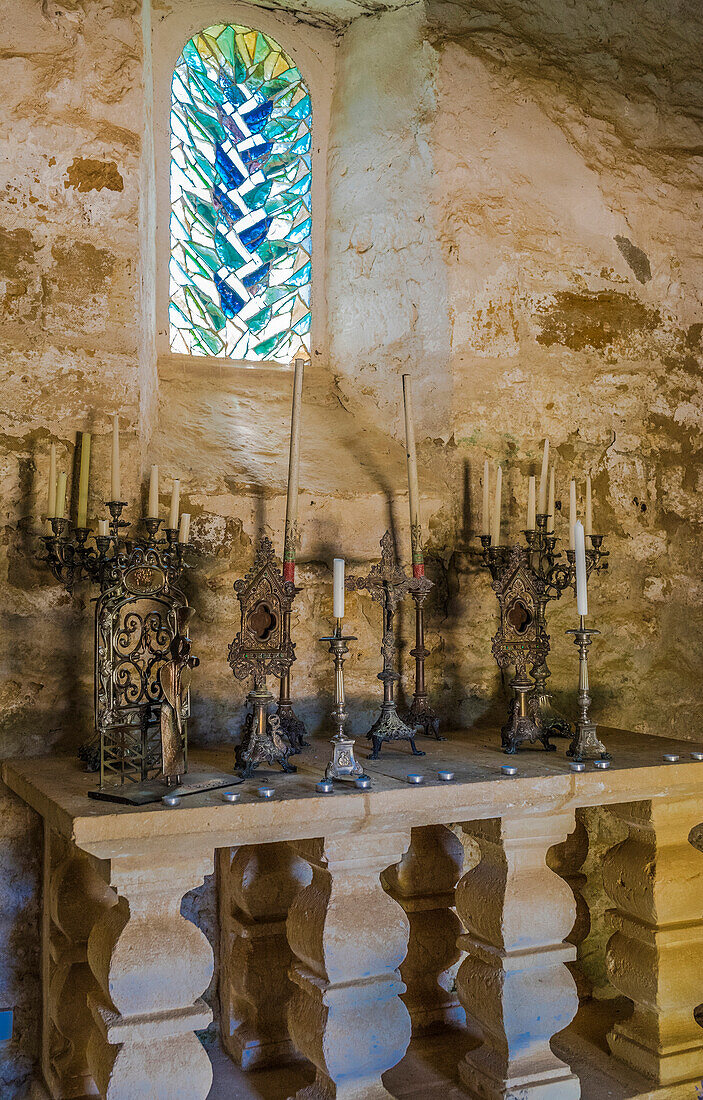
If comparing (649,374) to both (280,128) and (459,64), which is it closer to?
(459,64)

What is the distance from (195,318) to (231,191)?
22.9 inches

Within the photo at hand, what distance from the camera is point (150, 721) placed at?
2521 millimetres

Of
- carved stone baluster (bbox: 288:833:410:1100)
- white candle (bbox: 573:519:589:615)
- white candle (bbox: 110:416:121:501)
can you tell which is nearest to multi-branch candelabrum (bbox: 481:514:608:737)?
white candle (bbox: 573:519:589:615)

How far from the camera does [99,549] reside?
105 inches

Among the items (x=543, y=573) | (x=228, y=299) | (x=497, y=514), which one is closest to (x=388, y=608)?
(x=497, y=514)

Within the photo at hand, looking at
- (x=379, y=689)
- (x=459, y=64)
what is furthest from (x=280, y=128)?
(x=379, y=689)

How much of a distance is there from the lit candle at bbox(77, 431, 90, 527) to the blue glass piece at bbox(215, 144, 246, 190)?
1.50 meters

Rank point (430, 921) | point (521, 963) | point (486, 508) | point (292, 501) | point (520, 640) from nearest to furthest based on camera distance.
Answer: point (521, 963), point (292, 501), point (520, 640), point (430, 921), point (486, 508)

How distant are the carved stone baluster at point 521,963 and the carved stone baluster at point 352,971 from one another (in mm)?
289

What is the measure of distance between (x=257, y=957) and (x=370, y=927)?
70cm

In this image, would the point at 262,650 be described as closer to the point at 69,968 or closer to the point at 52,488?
the point at 52,488

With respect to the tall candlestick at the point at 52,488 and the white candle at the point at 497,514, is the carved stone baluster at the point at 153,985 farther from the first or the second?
the white candle at the point at 497,514

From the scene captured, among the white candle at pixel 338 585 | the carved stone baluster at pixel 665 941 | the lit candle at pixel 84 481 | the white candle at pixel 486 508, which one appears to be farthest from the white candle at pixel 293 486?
the carved stone baluster at pixel 665 941

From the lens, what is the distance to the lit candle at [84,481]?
284 centimetres
